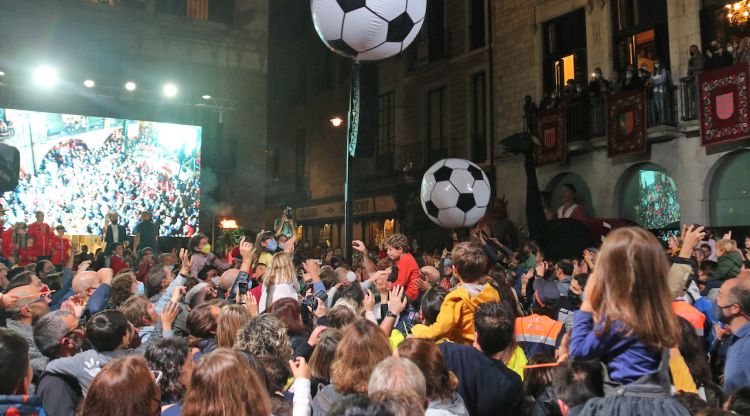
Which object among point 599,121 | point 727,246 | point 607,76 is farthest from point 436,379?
point 607,76

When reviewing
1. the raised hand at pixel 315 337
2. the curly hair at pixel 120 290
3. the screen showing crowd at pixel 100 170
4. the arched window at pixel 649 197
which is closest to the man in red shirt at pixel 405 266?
the raised hand at pixel 315 337

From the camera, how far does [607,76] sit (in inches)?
643

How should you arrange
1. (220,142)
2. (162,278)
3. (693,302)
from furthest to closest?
(220,142), (162,278), (693,302)

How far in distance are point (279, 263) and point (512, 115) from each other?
13.8m

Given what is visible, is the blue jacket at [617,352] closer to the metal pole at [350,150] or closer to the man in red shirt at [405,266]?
the metal pole at [350,150]

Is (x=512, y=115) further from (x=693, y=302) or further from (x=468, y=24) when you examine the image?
(x=693, y=302)

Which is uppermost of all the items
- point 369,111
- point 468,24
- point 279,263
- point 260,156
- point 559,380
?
point 468,24

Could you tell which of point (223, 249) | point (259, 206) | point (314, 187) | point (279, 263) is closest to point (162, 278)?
point (279, 263)

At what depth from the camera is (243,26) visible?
22.8 meters

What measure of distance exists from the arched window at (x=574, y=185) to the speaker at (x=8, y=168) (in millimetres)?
12546

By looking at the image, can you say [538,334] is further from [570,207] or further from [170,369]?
[570,207]

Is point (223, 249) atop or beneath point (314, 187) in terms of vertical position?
beneath

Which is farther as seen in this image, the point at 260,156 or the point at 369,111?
the point at 260,156

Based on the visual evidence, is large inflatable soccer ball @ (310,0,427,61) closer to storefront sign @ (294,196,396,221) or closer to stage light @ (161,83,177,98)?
stage light @ (161,83,177,98)
